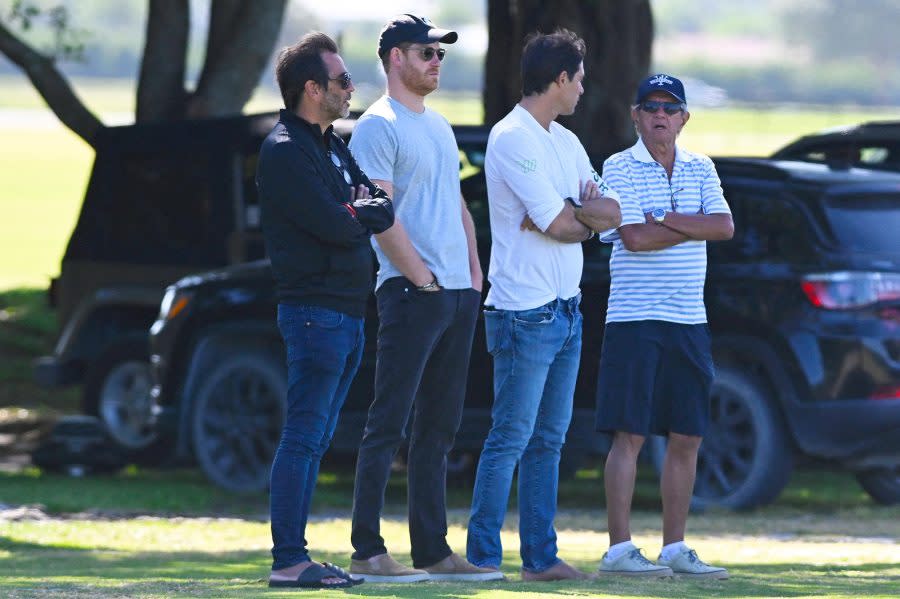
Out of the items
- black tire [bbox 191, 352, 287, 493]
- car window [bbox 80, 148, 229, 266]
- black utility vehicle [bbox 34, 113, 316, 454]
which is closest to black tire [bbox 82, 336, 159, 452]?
black utility vehicle [bbox 34, 113, 316, 454]

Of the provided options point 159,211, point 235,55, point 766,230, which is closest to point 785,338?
point 766,230

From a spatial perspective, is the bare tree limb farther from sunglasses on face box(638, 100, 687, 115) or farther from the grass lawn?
sunglasses on face box(638, 100, 687, 115)

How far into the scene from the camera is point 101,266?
46.1ft

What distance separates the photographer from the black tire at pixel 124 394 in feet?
45.8

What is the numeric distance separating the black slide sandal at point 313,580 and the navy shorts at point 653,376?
136 cm

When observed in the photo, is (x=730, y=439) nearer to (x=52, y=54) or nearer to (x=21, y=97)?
(x=52, y=54)

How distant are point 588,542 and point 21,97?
323ft

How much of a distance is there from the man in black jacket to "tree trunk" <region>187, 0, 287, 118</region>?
9.25 m

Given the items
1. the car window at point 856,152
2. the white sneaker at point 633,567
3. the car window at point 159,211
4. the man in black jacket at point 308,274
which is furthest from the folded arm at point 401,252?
the car window at point 159,211

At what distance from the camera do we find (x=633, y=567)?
7.81 metres

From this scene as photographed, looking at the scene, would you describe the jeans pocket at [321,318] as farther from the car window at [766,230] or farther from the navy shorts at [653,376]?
the car window at [766,230]

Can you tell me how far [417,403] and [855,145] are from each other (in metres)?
6.10

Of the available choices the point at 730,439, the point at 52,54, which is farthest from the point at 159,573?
the point at 52,54

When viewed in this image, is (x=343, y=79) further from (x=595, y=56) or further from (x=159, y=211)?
(x=595, y=56)
